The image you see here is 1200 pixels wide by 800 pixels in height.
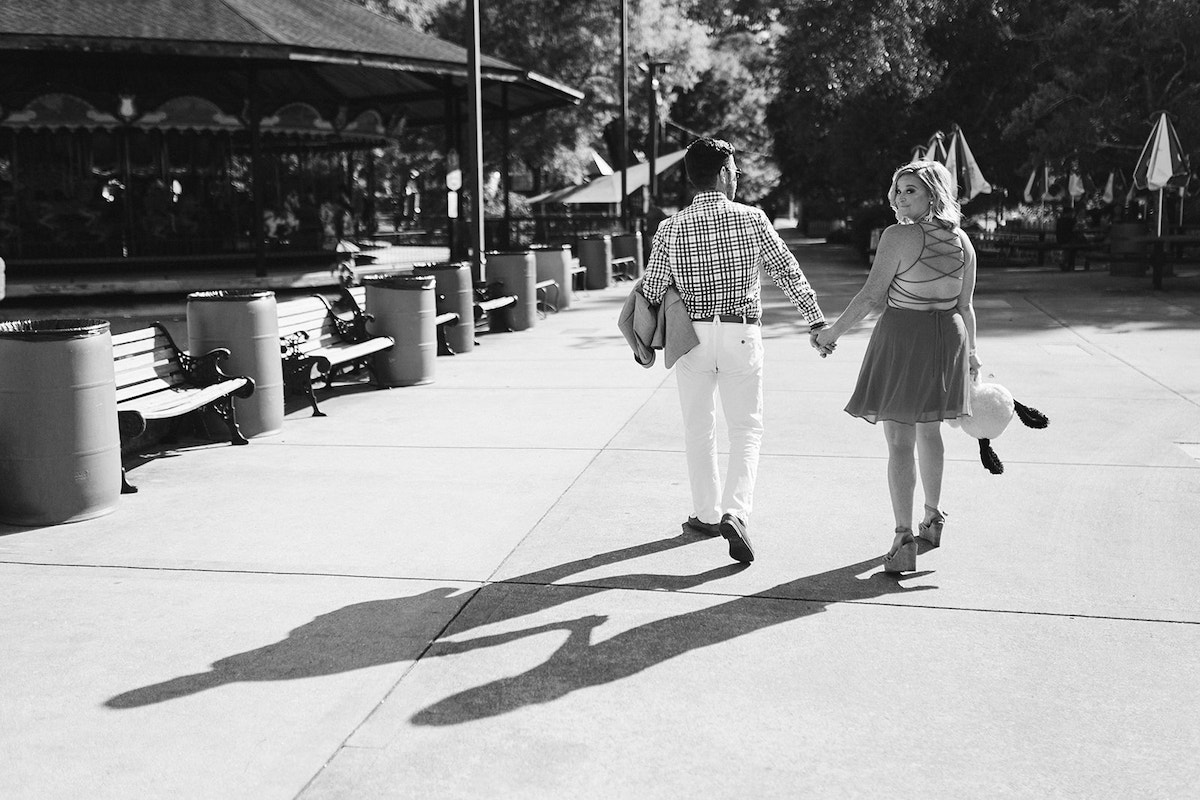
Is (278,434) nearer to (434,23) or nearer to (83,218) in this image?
(83,218)

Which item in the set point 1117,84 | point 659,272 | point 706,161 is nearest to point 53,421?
point 659,272

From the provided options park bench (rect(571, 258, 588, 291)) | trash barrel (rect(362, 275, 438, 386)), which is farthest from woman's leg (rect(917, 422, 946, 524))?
park bench (rect(571, 258, 588, 291))

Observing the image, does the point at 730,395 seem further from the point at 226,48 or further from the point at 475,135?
the point at 226,48

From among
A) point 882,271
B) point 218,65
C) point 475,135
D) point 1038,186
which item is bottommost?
point 882,271

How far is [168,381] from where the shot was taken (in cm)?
857

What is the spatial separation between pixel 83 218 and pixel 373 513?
17.0m

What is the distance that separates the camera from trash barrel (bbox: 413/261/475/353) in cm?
1373

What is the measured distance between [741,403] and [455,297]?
27.6 ft

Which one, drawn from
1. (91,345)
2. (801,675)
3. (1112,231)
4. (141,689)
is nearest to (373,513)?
(91,345)

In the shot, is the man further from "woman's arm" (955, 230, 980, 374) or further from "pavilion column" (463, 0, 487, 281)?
"pavilion column" (463, 0, 487, 281)

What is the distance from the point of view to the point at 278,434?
30.1 feet

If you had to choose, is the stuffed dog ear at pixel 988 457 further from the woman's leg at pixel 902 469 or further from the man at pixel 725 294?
the man at pixel 725 294

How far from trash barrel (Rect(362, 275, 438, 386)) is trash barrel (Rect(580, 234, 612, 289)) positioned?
1202 cm

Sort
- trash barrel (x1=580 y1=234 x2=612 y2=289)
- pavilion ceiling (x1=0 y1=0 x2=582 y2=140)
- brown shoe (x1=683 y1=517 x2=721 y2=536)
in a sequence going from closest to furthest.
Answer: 1. brown shoe (x1=683 y1=517 x2=721 y2=536)
2. pavilion ceiling (x1=0 y1=0 x2=582 y2=140)
3. trash barrel (x1=580 y1=234 x2=612 y2=289)
